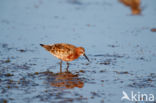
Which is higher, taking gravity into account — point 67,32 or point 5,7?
point 5,7

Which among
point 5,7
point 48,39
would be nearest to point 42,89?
point 48,39

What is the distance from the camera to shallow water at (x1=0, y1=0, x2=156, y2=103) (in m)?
9.84

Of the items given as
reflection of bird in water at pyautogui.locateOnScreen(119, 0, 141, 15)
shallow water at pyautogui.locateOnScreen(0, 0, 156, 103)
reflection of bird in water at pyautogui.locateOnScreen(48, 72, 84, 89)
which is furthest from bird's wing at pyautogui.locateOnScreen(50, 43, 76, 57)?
reflection of bird in water at pyautogui.locateOnScreen(119, 0, 141, 15)

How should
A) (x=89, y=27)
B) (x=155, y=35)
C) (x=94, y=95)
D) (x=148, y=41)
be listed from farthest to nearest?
(x=89, y=27) → (x=155, y=35) → (x=148, y=41) → (x=94, y=95)

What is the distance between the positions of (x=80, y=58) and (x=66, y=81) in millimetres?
3457

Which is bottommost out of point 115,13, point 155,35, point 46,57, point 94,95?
point 94,95

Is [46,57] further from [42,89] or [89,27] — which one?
[89,27]

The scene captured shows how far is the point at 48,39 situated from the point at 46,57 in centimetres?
391

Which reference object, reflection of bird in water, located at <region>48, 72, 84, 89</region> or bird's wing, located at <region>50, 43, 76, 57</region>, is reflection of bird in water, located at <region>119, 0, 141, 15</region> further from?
reflection of bird in water, located at <region>48, 72, 84, 89</region>

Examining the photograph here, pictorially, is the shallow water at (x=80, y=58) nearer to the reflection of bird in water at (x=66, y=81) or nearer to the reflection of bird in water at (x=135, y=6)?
the reflection of bird in water at (x=66, y=81)

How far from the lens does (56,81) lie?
1086cm

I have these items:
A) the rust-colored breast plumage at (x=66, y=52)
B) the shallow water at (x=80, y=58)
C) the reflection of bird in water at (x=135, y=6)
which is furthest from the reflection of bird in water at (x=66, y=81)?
the reflection of bird in water at (x=135, y=6)

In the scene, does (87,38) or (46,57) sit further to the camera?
(87,38)

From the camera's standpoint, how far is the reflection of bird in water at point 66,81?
34.4 feet
